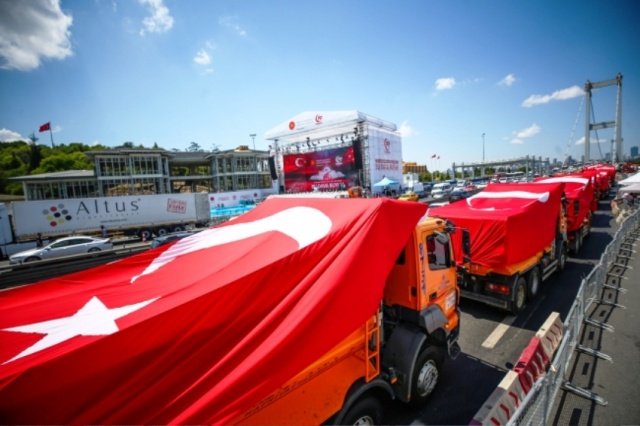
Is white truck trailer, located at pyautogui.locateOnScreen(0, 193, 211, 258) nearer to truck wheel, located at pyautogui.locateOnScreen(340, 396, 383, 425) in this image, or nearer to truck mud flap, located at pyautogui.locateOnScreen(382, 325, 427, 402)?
truck mud flap, located at pyautogui.locateOnScreen(382, 325, 427, 402)

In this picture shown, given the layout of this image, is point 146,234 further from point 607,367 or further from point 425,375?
point 607,367

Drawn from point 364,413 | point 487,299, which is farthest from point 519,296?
point 364,413

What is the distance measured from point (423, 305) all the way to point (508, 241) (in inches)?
141

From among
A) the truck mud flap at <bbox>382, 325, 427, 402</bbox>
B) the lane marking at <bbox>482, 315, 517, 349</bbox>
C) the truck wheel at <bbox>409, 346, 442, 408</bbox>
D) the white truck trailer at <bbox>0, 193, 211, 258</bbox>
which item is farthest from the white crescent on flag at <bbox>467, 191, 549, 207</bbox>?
the white truck trailer at <bbox>0, 193, 211, 258</bbox>

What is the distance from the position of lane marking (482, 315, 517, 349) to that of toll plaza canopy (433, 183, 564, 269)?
4.93 ft

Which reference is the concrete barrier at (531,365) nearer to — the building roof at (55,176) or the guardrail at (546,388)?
the guardrail at (546,388)

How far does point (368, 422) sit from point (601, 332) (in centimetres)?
609

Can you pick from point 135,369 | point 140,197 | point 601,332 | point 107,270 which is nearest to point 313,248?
point 135,369

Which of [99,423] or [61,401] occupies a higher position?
[61,401]

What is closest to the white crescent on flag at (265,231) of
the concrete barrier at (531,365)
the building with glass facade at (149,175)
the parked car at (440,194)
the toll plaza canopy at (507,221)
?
the concrete barrier at (531,365)

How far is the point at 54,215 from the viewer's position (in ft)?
76.6

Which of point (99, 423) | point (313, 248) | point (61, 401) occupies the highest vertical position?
point (313, 248)

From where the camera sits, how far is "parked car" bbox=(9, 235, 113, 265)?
1845 centimetres

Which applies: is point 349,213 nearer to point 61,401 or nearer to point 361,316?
point 361,316
